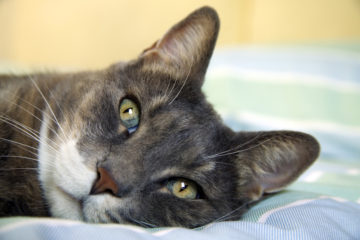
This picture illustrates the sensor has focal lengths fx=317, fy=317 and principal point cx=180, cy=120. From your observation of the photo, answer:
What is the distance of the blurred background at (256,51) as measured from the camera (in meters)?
1.87

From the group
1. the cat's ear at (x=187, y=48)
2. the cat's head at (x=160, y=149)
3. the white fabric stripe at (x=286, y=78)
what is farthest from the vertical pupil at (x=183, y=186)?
the white fabric stripe at (x=286, y=78)

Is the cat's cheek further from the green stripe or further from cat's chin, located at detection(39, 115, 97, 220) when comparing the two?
the green stripe

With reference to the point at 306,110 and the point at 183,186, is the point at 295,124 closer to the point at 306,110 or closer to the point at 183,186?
the point at 306,110

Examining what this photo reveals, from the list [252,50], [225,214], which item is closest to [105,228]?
[225,214]

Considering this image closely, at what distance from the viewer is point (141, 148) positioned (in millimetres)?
907

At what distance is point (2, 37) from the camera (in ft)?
8.95

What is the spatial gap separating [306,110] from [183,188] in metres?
1.27

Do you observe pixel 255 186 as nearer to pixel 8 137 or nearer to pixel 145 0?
pixel 8 137

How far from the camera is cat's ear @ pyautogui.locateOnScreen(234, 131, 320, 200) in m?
1.05

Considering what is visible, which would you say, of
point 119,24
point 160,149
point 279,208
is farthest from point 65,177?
point 119,24

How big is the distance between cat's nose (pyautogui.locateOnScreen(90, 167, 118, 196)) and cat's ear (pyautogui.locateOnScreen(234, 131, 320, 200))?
0.48 metres

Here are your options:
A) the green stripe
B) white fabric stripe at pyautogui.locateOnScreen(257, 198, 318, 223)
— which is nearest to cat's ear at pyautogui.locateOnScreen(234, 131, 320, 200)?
white fabric stripe at pyautogui.locateOnScreen(257, 198, 318, 223)

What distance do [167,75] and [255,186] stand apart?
52 cm

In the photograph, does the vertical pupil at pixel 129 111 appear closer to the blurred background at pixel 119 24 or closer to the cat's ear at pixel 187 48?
the cat's ear at pixel 187 48
